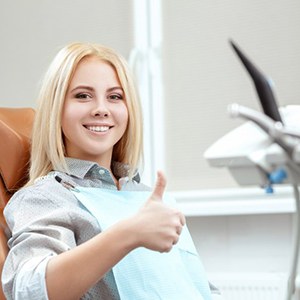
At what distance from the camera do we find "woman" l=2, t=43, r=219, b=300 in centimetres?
123

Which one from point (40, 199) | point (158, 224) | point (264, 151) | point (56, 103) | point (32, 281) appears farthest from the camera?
point (56, 103)

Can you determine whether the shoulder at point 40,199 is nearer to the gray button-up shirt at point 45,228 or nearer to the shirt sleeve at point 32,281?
the gray button-up shirt at point 45,228

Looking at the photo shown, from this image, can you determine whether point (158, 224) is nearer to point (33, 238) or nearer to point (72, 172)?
point (33, 238)

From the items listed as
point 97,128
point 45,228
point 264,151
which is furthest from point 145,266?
point 264,151

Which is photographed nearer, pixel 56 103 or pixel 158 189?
pixel 158 189

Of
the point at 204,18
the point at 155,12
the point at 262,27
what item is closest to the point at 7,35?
the point at 155,12

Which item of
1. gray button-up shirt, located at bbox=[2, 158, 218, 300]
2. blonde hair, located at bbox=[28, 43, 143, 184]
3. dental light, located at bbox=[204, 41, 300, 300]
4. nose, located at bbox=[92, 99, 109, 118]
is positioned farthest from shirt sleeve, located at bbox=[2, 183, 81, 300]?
dental light, located at bbox=[204, 41, 300, 300]

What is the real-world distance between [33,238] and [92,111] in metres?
0.37

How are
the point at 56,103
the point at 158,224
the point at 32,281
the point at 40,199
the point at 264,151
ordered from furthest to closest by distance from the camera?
the point at 56,103, the point at 40,199, the point at 32,281, the point at 158,224, the point at 264,151

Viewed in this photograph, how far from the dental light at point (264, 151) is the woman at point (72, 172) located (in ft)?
1.25

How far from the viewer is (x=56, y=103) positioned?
1.54m

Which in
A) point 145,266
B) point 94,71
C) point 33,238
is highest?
point 94,71

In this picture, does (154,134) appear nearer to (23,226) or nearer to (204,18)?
(204,18)

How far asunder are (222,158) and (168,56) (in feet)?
5.89
